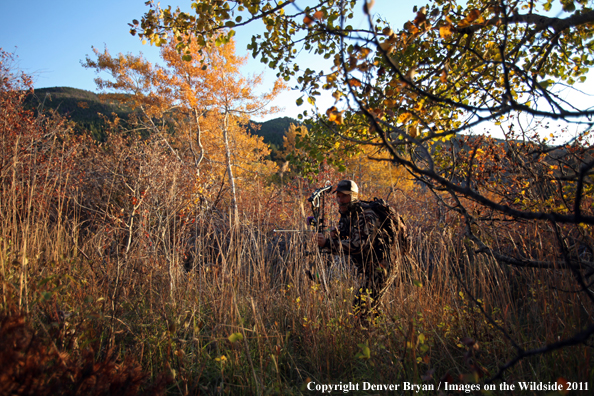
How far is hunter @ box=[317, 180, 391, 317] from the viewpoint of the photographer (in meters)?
2.48

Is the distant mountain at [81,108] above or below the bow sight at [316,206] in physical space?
above

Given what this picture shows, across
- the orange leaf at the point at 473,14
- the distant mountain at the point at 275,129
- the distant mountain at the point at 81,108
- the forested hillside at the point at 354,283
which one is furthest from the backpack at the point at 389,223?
the distant mountain at the point at 275,129

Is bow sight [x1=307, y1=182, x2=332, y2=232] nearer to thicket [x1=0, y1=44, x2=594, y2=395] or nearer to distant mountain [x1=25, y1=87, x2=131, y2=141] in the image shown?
thicket [x1=0, y1=44, x2=594, y2=395]

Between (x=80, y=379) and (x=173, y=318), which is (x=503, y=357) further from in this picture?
(x=80, y=379)

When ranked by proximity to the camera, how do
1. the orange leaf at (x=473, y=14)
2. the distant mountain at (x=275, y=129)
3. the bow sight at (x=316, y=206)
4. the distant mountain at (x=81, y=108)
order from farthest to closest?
the distant mountain at (x=275, y=129) → the distant mountain at (x=81, y=108) → the bow sight at (x=316, y=206) → the orange leaf at (x=473, y=14)

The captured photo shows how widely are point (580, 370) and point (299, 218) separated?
2326 mm

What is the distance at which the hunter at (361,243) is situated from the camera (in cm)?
248

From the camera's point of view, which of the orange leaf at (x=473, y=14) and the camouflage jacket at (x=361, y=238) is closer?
the orange leaf at (x=473, y=14)

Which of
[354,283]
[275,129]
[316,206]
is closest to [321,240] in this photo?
[316,206]

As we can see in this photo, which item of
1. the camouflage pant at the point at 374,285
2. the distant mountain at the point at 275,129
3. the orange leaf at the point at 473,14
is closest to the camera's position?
the orange leaf at the point at 473,14

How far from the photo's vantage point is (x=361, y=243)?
248 centimetres

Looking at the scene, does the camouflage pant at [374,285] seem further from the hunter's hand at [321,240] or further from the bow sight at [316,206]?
the bow sight at [316,206]

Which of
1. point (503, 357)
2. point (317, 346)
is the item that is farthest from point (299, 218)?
point (503, 357)

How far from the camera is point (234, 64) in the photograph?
39.5 feet
